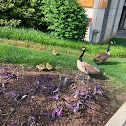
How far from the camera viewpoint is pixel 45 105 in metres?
2.62

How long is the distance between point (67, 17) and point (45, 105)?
5736 millimetres

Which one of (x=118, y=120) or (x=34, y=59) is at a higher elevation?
(x=34, y=59)

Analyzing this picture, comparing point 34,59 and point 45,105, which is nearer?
point 45,105

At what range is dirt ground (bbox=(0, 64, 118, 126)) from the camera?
2.37m

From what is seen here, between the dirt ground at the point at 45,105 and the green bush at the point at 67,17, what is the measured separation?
14.7 ft

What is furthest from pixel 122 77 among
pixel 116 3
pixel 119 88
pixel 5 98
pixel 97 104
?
pixel 116 3

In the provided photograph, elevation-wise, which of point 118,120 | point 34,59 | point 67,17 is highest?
point 67,17

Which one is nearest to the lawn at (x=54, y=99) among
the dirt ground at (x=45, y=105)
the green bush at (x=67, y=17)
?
the dirt ground at (x=45, y=105)

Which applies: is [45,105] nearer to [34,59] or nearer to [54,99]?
[54,99]

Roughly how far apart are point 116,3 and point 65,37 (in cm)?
735

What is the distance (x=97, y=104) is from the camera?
2930 millimetres

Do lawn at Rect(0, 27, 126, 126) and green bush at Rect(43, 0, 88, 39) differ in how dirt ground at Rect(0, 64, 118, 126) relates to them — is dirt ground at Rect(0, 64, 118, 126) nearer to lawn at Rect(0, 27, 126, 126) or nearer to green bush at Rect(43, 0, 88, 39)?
lawn at Rect(0, 27, 126, 126)

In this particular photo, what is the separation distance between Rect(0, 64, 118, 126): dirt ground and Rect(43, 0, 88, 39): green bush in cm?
450

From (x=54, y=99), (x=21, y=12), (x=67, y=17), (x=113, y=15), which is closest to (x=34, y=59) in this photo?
(x=54, y=99)
